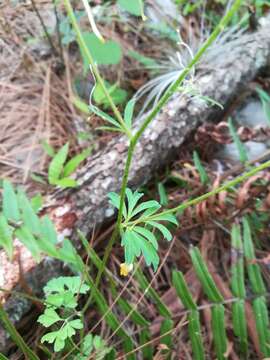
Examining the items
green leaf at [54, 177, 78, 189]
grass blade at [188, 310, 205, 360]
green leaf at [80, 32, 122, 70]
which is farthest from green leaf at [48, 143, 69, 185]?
grass blade at [188, 310, 205, 360]

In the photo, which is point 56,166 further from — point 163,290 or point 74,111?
point 163,290

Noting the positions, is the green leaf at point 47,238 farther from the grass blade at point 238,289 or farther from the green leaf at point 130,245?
the grass blade at point 238,289

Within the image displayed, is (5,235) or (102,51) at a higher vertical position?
(102,51)

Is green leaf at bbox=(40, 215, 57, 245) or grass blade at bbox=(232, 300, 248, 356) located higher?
green leaf at bbox=(40, 215, 57, 245)

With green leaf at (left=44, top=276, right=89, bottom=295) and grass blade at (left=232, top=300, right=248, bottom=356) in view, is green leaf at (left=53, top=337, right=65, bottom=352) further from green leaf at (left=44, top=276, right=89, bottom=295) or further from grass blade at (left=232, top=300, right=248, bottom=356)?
grass blade at (left=232, top=300, right=248, bottom=356)

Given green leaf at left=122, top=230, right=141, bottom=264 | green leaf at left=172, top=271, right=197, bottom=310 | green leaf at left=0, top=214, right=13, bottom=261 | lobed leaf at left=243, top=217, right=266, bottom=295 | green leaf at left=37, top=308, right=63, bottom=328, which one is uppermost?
green leaf at left=0, top=214, right=13, bottom=261

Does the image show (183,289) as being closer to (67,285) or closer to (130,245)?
(67,285)

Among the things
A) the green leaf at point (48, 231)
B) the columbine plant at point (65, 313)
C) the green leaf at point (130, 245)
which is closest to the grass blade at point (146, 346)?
the columbine plant at point (65, 313)

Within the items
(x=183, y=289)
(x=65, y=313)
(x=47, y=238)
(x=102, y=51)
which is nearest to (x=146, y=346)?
(x=183, y=289)
